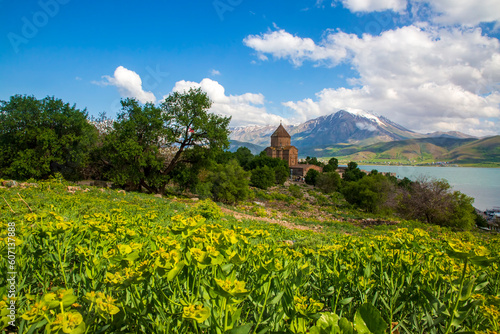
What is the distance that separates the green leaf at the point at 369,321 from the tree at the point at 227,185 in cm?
2545

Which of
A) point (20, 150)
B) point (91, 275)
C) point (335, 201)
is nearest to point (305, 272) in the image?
point (91, 275)

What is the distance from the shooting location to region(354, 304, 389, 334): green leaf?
0.99 metres

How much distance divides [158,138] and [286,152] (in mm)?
79822

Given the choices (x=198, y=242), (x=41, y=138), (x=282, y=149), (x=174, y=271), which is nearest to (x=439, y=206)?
(x=198, y=242)

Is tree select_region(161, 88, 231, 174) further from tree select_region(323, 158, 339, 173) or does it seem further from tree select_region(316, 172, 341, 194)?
tree select_region(323, 158, 339, 173)

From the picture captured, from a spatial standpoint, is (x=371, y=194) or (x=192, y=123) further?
(x=371, y=194)

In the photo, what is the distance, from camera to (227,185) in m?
26.9

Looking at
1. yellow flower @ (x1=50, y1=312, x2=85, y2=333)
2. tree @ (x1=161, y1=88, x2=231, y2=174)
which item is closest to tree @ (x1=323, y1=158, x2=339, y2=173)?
tree @ (x1=161, y1=88, x2=231, y2=174)

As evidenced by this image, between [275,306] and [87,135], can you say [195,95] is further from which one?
[275,306]

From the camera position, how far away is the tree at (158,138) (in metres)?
21.0

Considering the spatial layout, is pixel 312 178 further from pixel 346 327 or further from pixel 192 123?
pixel 346 327

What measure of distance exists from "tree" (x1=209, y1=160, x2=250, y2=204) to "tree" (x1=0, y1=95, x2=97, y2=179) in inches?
458

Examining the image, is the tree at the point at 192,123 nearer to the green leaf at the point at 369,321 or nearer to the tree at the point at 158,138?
the tree at the point at 158,138

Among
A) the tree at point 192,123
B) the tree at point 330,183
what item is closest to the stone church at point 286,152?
the tree at point 330,183
